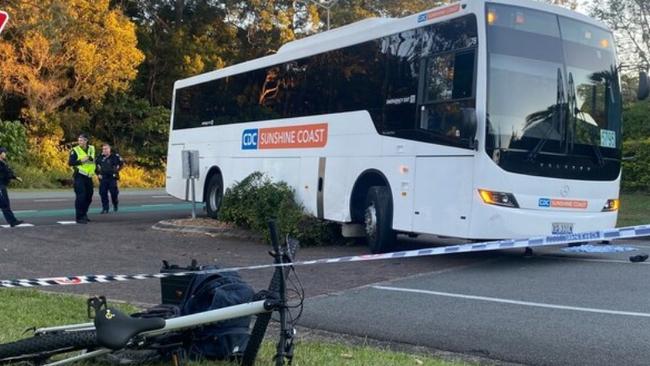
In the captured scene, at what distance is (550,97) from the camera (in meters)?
10.1

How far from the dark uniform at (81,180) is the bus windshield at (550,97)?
955 centimetres

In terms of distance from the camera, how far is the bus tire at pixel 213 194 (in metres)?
17.4

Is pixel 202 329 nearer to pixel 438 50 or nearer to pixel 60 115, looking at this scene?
pixel 438 50

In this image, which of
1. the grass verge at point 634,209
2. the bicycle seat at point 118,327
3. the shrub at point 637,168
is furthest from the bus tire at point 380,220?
the shrub at point 637,168

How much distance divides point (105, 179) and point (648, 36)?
2619 cm

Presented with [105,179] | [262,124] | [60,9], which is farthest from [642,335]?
[60,9]

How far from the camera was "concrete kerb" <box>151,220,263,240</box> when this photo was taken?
1445 centimetres

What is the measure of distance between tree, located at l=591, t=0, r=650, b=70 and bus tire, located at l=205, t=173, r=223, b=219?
23.7 meters

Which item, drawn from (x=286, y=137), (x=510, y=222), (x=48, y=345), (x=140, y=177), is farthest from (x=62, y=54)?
(x=48, y=345)

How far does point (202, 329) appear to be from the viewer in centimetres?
485

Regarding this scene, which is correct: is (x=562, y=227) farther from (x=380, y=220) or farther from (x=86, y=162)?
(x=86, y=162)

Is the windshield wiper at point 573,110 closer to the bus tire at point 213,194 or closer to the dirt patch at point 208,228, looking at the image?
the dirt patch at point 208,228

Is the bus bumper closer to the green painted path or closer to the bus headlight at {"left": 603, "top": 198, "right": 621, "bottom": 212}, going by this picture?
the bus headlight at {"left": 603, "top": 198, "right": 621, "bottom": 212}

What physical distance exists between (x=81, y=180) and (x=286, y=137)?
16.1 feet
